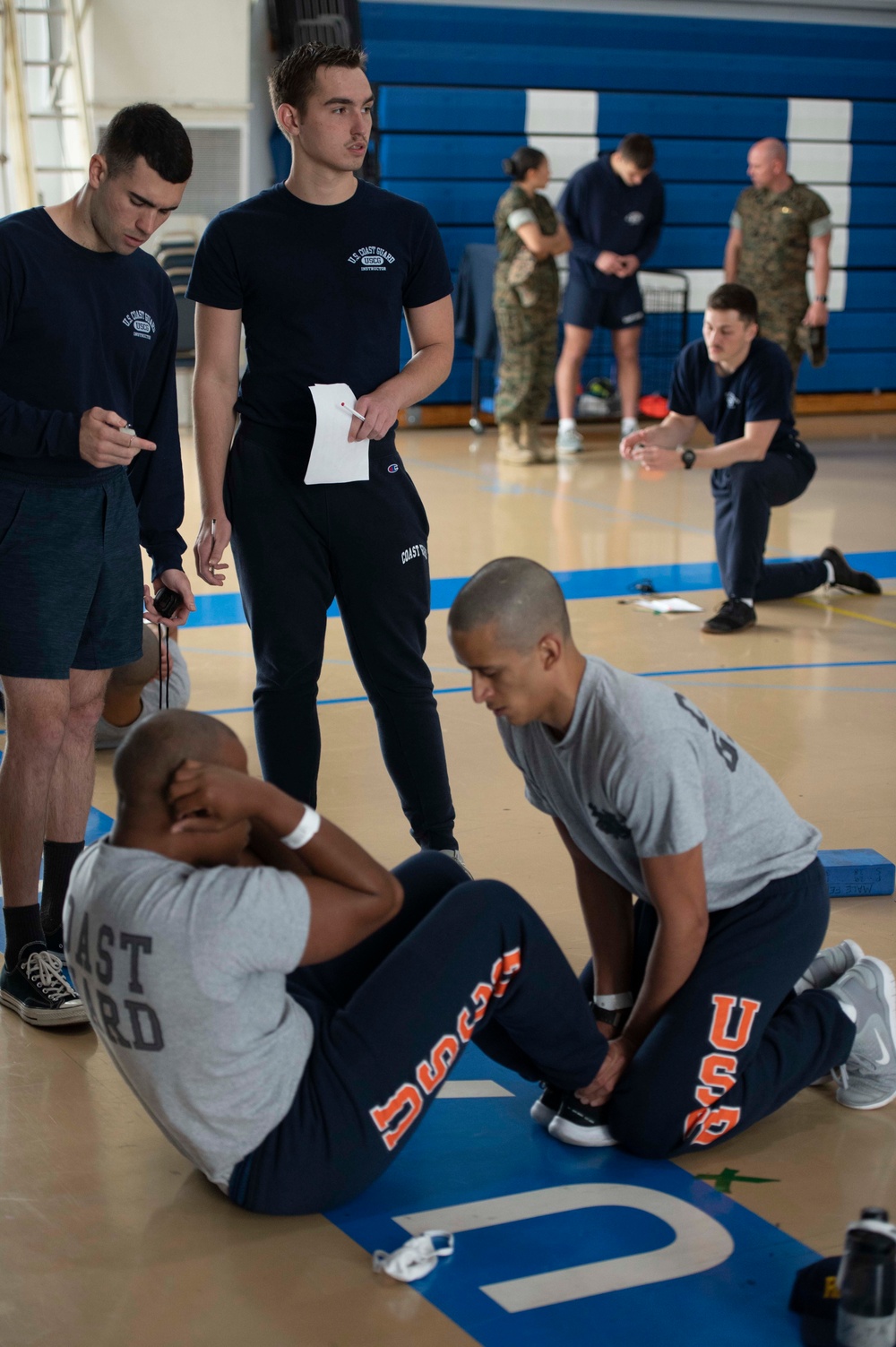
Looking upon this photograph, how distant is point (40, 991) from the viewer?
2873mm

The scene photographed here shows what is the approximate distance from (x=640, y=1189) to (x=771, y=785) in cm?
68

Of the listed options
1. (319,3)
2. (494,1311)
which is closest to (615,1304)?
(494,1311)

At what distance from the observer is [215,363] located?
10.9 ft

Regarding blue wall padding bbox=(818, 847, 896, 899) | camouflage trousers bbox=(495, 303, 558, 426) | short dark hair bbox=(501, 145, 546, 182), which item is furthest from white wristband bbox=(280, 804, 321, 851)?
short dark hair bbox=(501, 145, 546, 182)

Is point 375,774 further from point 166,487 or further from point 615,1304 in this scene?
point 615,1304

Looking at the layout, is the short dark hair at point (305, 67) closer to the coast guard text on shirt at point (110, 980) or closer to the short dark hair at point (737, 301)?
the coast guard text on shirt at point (110, 980)

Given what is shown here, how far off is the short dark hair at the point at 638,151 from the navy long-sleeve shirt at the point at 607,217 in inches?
9.9

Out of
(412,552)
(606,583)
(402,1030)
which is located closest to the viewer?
(402,1030)

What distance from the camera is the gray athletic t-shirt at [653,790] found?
7.37 feet

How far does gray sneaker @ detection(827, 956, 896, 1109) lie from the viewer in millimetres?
2561

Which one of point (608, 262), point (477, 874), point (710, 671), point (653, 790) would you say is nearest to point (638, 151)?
point (608, 262)

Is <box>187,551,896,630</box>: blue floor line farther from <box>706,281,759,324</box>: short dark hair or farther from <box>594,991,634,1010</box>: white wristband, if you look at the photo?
<box>594,991,634,1010</box>: white wristband

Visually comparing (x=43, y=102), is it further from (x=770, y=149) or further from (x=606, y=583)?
(x=606, y=583)

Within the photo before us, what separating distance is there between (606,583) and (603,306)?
4459 mm
